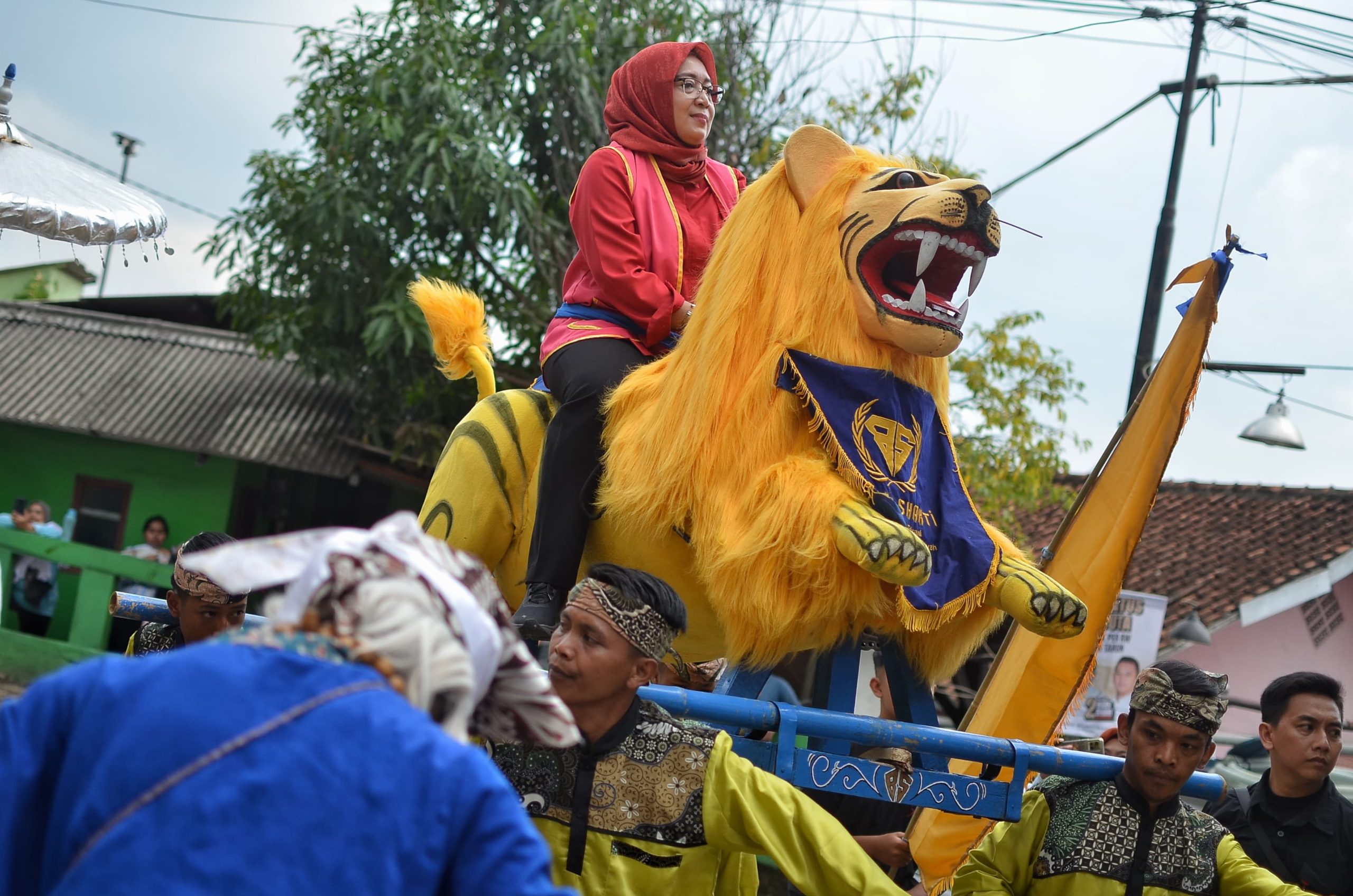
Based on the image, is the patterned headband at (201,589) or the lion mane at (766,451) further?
the patterned headband at (201,589)

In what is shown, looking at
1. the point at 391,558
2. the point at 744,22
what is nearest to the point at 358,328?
the point at 744,22

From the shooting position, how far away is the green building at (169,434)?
537 inches

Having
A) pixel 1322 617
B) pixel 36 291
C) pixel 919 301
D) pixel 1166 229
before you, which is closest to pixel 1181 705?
pixel 919 301

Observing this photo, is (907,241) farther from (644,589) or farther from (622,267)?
(644,589)

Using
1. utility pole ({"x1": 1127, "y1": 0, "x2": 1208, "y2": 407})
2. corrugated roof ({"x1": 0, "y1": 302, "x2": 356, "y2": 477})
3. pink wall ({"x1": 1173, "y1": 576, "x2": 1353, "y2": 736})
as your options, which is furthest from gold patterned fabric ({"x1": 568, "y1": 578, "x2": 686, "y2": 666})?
Result: pink wall ({"x1": 1173, "y1": 576, "x2": 1353, "y2": 736})

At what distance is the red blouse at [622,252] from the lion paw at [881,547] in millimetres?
945

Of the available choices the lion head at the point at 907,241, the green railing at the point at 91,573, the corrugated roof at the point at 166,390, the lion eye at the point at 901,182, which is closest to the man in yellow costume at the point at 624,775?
the lion head at the point at 907,241

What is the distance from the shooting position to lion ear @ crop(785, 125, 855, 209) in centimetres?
360

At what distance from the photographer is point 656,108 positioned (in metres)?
4.02

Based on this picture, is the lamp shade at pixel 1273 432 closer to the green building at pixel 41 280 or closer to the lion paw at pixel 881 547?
the lion paw at pixel 881 547

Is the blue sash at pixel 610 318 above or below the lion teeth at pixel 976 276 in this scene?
below

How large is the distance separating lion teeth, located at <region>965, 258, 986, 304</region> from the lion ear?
477 mm

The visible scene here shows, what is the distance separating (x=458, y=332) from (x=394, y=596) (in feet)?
10.2

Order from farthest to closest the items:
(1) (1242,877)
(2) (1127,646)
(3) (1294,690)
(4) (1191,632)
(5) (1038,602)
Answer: (4) (1191,632)
(2) (1127,646)
(3) (1294,690)
(5) (1038,602)
(1) (1242,877)
